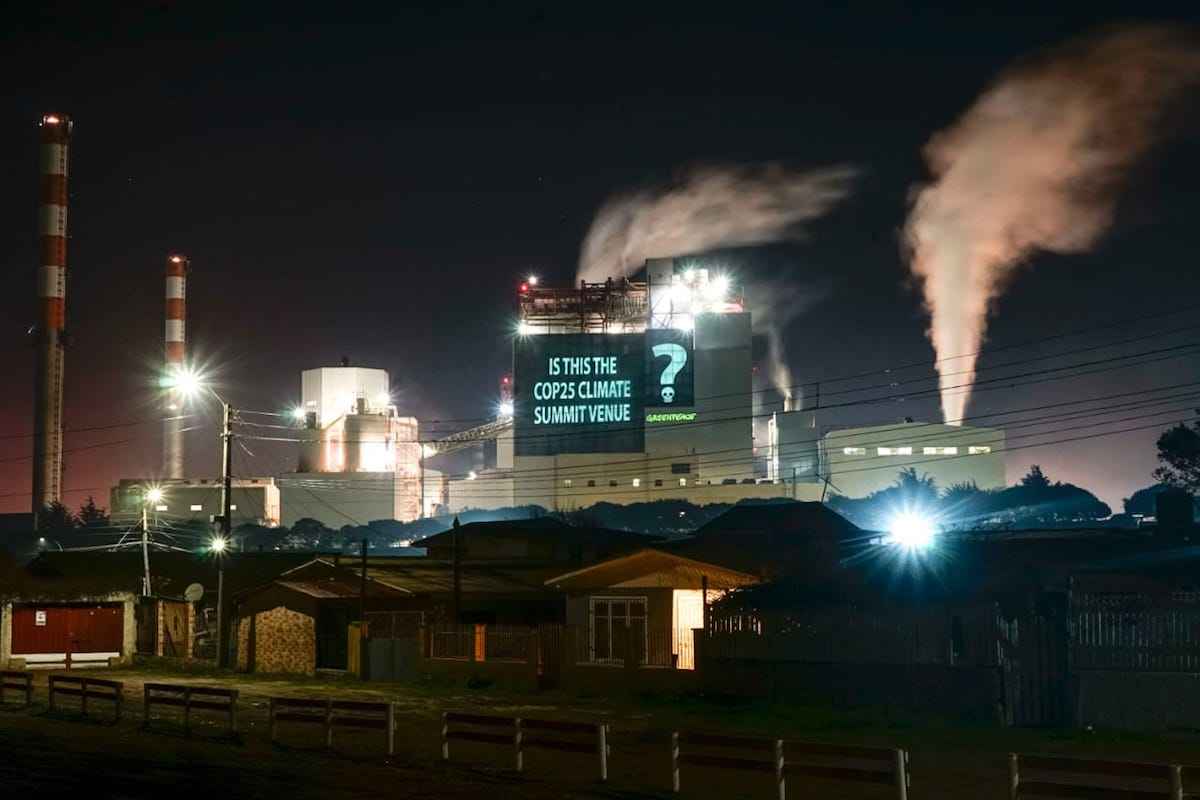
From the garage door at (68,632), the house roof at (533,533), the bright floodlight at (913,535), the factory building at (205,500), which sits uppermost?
the factory building at (205,500)

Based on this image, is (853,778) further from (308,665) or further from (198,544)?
(198,544)

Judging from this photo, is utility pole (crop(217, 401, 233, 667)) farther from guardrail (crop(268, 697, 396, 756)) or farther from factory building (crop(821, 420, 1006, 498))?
factory building (crop(821, 420, 1006, 498))

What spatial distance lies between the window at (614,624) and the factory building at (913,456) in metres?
75.3

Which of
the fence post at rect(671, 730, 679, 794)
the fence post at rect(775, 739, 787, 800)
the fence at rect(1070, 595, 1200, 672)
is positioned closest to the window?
the fence at rect(1070, 595, 1200, 672)

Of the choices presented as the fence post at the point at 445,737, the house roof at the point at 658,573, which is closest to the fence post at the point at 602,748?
the fence post at the point at 445,737

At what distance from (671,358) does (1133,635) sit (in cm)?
9263

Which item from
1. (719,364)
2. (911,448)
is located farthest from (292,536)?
(911,448)

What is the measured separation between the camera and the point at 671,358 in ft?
391

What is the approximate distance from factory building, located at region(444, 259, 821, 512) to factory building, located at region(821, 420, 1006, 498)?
5311 mm

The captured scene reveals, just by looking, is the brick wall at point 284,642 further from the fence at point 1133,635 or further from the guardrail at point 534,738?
the fence at point 1133,635

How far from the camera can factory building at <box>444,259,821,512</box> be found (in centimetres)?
11962

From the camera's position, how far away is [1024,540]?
42.8 metres

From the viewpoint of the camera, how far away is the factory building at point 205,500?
409ft

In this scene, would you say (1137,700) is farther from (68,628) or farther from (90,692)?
(68,628)
